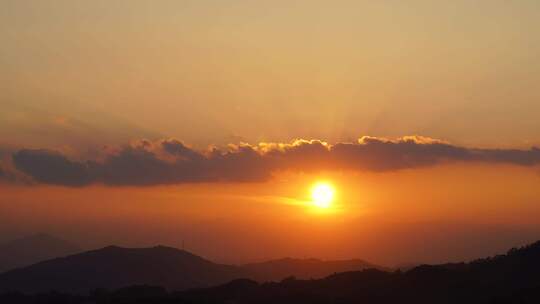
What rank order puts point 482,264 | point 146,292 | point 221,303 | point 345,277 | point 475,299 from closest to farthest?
point 475,299 → point 221,303 → point 482,264 → point 345,277 → point 146,292

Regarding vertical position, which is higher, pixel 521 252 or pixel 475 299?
pixel 521 252

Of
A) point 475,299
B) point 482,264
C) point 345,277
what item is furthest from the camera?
point 345,277

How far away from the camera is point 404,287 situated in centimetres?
11388

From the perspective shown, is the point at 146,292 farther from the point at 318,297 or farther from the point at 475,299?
the point at 475,299

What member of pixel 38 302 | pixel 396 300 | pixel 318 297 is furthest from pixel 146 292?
pixel 396 300

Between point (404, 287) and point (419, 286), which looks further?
point (404, 287)

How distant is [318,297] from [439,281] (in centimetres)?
1965

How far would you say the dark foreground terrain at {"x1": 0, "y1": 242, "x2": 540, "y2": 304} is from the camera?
107750 millimetres

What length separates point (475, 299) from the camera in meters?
103

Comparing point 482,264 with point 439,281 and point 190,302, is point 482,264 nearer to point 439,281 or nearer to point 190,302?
point 439,281

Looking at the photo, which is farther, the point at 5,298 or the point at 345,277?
the point at 5,298

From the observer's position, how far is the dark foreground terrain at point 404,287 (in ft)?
354

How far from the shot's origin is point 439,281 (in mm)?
113562

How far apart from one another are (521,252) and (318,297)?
3550cm
